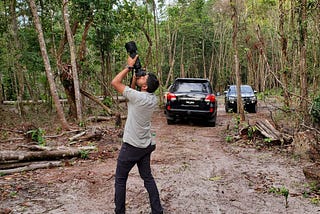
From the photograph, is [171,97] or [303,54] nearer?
[303,54]

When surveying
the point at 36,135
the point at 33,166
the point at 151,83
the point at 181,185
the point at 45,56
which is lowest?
the point at 181,185

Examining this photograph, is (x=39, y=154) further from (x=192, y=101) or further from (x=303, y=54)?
(x=303, y=54)

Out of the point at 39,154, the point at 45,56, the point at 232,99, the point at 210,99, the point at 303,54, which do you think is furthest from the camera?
the point at 232,99

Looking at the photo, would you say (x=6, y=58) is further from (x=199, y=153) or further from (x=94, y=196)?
→ (x=94, y=196)

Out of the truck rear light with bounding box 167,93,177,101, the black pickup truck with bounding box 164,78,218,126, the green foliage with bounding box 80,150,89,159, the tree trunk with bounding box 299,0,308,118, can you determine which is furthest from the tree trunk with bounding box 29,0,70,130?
the tree trunk with bounding box 299,0,308,118

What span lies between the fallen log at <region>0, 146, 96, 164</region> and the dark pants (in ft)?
9.60

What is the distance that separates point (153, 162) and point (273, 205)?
2892 millimetres

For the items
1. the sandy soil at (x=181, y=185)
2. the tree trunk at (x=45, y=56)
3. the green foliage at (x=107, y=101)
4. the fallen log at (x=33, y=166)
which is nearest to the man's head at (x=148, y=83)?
the sandy soil at (x=181, y=185)

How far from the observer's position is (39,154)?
6.12 m

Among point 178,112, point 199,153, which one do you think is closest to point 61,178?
point 199,153

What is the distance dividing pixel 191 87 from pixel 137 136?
831cm

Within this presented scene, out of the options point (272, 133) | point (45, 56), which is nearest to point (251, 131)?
point (272, 133)

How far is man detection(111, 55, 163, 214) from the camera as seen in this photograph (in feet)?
12.1

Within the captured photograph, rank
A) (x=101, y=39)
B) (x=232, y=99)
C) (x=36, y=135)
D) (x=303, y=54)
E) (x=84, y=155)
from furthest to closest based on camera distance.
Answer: (x=232, y=99) → (x=101, y=39) → (x=303, y=54) → (x=36, y=135) → (x=84, y=155)
